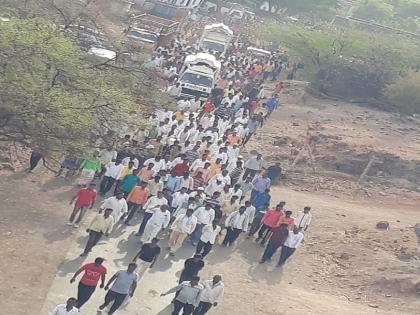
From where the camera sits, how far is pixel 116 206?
1356 centimetres

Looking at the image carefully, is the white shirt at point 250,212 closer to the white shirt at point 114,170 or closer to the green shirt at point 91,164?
the white shirt at point 114,170

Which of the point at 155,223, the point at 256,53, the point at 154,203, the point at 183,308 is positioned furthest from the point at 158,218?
the point at 256,53

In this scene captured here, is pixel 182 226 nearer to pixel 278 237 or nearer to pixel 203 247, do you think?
pixel 203 247

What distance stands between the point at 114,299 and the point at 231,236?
16.0 ft

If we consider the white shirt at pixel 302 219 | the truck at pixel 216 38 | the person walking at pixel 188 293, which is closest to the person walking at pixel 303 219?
the white shirt at pixel 302 219

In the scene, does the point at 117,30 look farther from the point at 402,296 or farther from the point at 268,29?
the point at 402,296

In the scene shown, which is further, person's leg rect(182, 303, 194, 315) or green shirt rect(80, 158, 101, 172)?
green shirt rect(80, 158, 101, 172)

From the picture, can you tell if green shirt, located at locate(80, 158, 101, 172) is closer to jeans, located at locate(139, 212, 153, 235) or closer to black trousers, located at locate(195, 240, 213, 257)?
jeans, located at locate(139, 212, 153, 235)

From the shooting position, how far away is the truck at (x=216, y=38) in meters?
36.6

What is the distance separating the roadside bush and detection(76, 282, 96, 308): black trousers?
2285 centimetres

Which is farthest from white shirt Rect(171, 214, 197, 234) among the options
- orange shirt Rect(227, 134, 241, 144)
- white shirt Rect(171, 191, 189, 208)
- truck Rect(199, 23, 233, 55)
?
truck Rect(199, 23, 233, 55)

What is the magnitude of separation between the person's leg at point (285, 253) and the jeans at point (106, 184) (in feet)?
12.9

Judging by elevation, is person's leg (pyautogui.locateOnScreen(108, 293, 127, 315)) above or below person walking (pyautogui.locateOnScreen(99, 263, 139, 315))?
below

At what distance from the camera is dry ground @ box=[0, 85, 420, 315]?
12102 millimetres
